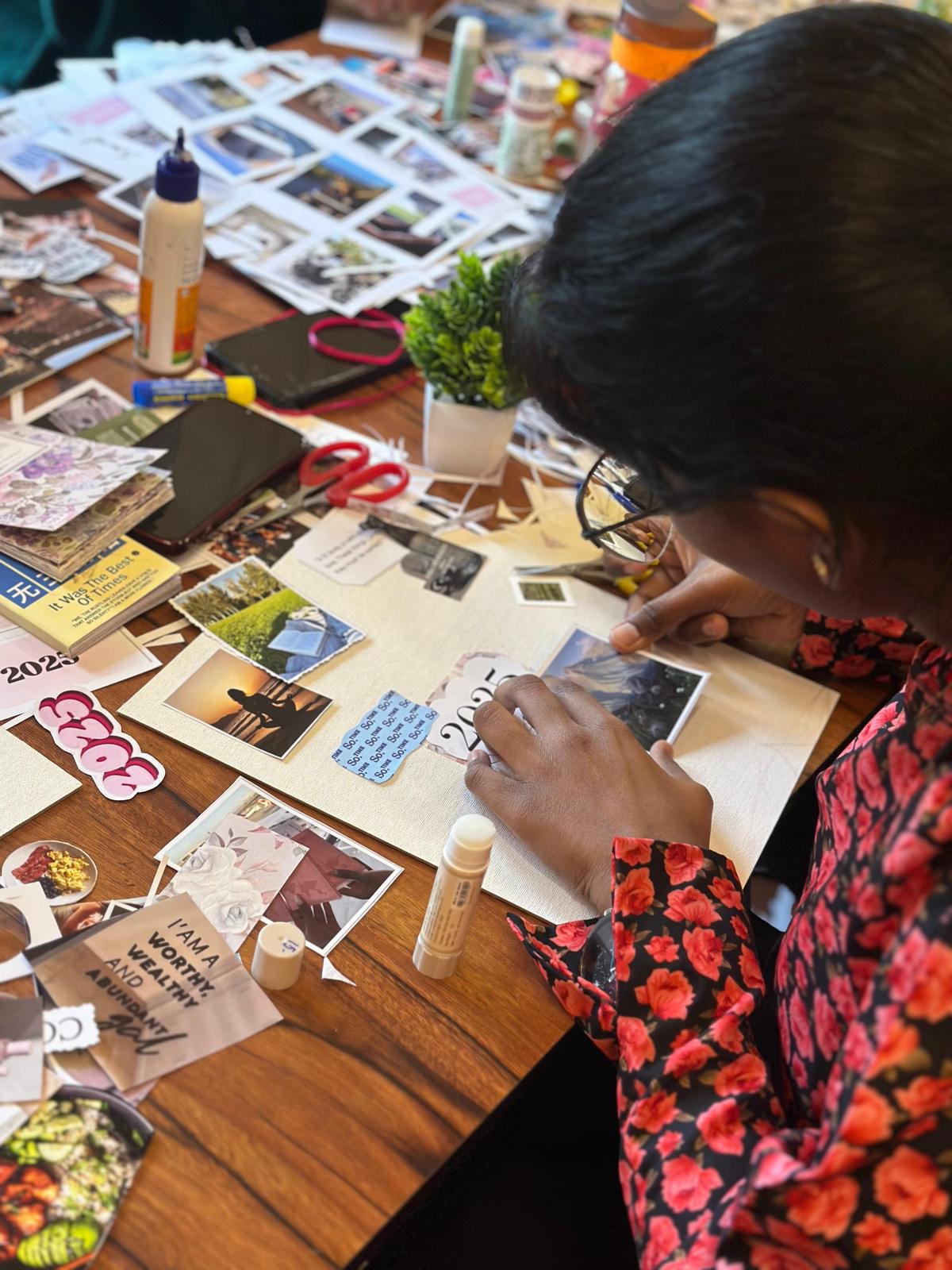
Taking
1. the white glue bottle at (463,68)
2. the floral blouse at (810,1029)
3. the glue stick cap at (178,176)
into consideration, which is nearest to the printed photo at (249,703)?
the floral blouse at (810,1029)

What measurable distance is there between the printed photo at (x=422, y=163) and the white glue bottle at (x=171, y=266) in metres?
0.63

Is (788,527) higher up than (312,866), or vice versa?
(788,527)

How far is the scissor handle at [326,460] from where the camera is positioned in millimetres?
1231

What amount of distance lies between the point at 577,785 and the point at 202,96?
1393mm

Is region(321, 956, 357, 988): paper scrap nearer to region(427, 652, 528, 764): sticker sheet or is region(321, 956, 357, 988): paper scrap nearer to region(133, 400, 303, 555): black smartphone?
region(427, 652, 528, 764): sticker sheet

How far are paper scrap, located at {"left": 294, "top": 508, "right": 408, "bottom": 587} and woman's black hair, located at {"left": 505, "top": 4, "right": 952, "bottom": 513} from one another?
0.54 meters

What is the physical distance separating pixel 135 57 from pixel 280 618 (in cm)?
125

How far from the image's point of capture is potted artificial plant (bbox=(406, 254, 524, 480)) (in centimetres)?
120

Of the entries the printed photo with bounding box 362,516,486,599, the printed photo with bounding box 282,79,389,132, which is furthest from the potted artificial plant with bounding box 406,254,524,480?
the printed photo with bounding box 282,79,389,132

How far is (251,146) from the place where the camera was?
175cm

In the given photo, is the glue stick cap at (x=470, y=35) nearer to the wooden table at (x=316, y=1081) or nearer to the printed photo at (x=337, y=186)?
the printed photo at (x=337, y=186)

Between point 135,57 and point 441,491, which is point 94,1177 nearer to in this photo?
point 441,491

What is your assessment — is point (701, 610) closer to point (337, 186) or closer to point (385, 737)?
point (385, 737)

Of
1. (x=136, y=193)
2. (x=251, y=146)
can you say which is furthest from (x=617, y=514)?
(x=251, y=146)
